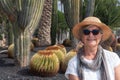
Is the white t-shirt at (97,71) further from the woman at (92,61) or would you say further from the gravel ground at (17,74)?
the gravel ground at (17,74)

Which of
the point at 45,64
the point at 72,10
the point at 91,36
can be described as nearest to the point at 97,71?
the point at 91,36

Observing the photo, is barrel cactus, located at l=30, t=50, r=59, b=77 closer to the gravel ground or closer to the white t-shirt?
the gravel ground

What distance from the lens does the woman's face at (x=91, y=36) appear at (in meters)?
3.31

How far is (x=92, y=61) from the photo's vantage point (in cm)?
322

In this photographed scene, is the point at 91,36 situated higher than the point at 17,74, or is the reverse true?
the point at 91,36

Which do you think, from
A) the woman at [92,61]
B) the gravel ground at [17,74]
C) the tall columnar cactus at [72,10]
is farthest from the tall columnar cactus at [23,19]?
the woman at [92,61]

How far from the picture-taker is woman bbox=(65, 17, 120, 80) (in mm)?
3200

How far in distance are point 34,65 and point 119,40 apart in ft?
36.0

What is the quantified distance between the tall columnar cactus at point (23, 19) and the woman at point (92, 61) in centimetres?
682

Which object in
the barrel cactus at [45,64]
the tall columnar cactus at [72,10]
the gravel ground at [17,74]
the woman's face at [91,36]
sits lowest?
the gravel ground at [17,74]

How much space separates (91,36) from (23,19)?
23.7 feet

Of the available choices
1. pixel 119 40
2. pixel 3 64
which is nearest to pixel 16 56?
pixel 3 64

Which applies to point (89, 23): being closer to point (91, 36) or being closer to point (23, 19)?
point (91, 36)

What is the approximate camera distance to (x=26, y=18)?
1034 cm
